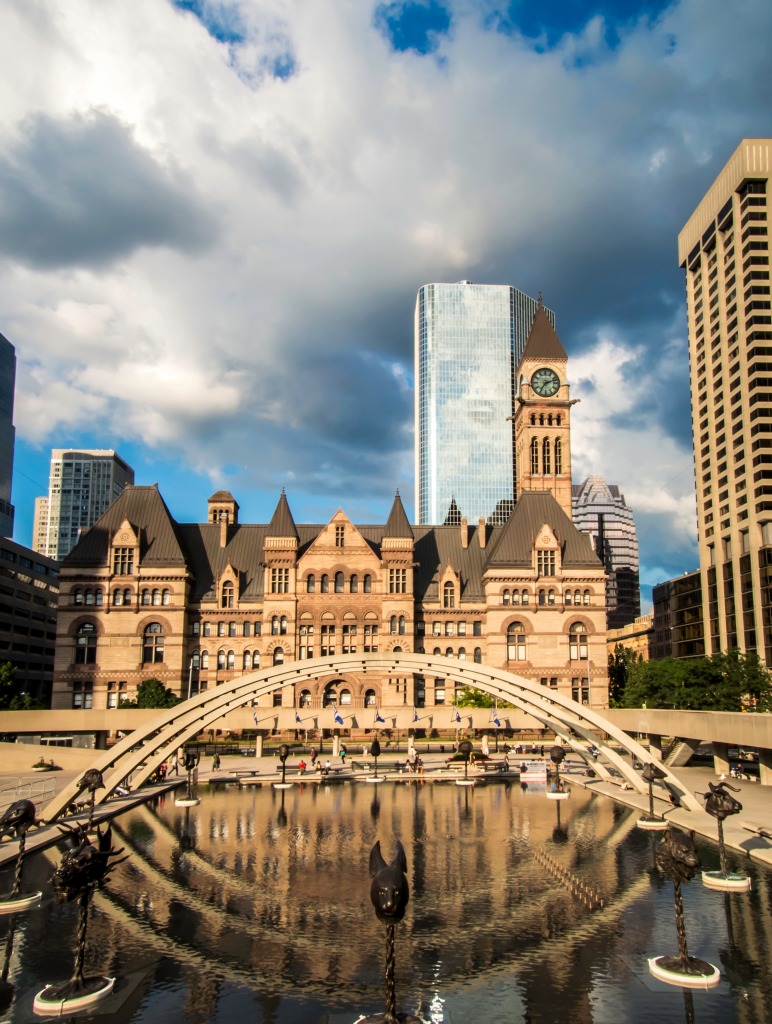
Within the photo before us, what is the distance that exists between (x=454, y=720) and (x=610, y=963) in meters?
46.0

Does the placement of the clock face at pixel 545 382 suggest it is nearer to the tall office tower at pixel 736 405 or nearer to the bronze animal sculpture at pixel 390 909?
the tall office tower at pixel 736 405

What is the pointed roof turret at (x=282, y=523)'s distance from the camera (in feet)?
292

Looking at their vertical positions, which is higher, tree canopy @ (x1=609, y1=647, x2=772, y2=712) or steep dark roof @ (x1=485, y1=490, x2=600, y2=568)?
steep dark roof @ (x1=485, y1=490, x2=600, y2=568)

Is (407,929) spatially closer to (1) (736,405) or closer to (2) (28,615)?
(1) (736,405)

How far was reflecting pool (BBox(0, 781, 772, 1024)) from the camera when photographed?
60.4ft

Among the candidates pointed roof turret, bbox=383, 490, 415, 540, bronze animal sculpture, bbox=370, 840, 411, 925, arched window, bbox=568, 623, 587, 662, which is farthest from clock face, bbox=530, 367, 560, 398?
bronze animal sculpture, bbox=370, 840, 411, 925

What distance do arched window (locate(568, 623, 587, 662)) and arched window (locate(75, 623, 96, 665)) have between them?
158 feet

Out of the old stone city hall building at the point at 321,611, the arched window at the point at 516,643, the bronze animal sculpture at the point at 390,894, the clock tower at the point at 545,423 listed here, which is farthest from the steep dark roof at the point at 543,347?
the bronze animal sculpture at the point at 390,894

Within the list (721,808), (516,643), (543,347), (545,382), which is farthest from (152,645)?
(721,808)

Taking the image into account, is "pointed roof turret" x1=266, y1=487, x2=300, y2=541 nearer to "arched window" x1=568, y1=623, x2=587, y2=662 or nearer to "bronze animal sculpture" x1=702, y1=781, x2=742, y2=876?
"arched window" x1=568, y1=623, x2=587, y2=662

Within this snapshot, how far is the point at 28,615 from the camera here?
121312 millimetres

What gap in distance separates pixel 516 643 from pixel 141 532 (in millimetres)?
40988

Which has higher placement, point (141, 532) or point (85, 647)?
point (141, 532)

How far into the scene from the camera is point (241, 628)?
89.7 metres
